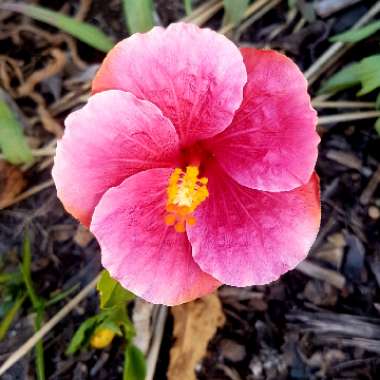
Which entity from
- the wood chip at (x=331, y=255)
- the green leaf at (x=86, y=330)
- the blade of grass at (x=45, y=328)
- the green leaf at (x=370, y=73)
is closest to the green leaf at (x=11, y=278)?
the blade of grass at (x=45, y=328)

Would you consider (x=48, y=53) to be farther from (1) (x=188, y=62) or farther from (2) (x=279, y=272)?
(2) (x=279, y=272)

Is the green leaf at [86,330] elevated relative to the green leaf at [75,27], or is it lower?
lower

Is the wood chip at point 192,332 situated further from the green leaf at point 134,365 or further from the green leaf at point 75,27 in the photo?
Result: the green leaf at point 75,27

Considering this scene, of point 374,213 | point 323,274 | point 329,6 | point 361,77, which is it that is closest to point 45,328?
point 323,274

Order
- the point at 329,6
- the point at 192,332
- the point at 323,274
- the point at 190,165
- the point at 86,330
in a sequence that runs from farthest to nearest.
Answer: the point at 329,6 < the point at 323,274 < the point at 192,332 < the point at 86,330 < the point at 190,165

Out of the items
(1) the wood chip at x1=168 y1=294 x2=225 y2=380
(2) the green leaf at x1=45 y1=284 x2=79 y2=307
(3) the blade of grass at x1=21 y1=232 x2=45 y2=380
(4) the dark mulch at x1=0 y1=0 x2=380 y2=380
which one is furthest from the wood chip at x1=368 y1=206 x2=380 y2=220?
(3) the blade of grass at x1=21 y1=232 x2=45 y2=380

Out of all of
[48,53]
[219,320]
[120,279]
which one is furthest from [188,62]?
[48,53]

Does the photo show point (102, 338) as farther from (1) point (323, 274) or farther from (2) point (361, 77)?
(2) point (361, 77)
